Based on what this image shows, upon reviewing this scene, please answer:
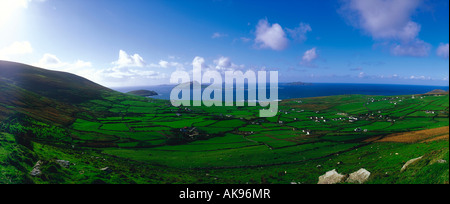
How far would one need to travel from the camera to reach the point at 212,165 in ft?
94.6

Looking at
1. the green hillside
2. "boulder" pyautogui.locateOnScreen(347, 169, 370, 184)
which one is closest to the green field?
the green hillside

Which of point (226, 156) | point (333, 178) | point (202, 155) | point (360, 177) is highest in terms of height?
point (360, 177)

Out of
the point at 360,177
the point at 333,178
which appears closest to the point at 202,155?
the point at 333,178

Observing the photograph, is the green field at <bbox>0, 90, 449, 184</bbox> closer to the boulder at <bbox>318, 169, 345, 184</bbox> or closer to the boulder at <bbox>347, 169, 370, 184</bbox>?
the boulder at <bbox>347, 169, 370, 184</bbox>

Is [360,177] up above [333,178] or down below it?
above

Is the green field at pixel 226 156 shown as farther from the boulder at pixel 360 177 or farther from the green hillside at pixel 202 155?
the boulder at pixel 360 177

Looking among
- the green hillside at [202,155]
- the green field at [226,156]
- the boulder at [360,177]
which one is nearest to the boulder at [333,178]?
the boulder at [360,177]

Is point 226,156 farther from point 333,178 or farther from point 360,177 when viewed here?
point 360,177

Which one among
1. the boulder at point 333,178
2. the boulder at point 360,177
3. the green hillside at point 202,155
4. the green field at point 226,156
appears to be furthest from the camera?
the green field at point 226,156

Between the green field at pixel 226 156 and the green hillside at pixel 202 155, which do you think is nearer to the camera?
the green hillside at pixel 202 155

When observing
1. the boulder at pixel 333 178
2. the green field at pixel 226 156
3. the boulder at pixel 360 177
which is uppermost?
the boulder at pixel 360 177

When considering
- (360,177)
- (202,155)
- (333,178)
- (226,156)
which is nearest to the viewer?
(360,177)
